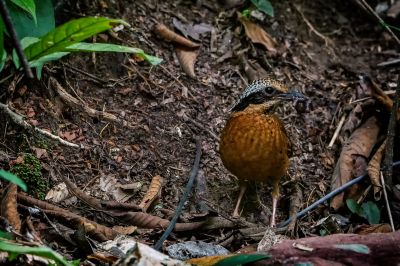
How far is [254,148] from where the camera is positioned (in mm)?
5859

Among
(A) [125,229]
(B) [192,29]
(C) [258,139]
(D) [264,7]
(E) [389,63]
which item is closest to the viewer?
(A) [125,229]

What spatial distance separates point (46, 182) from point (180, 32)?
2.83 m

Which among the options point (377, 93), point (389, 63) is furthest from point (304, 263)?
point (389, 63)

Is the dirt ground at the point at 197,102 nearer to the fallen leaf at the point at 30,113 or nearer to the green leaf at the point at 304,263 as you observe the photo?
the fallen leaf at the point at 30,113

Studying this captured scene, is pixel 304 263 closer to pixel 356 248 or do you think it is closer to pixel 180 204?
pixel 356 248

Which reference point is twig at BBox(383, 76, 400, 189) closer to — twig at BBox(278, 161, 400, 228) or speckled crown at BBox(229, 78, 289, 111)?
twig at BBox(278, 161, 400, 228)

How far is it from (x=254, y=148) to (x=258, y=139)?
93 mm

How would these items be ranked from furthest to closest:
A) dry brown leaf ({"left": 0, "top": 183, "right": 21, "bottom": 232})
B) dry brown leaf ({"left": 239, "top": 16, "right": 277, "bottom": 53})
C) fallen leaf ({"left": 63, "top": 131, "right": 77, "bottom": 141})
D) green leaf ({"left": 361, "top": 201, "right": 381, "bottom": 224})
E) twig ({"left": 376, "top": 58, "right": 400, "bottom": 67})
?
twig ({"left": 376, "top": 58, "right": 400, "bottom": 67}) < dry brown leaf ({"left": 239, "top": 16, "right": 277, "bottom": 53}) < green leaf ({"left": 361, "top": 201, "right": 381, "bottom": 224}) < fallen leaf ({"left": 63, "top": 131, "right": 77, "bottom": 141}) < dry brown leaf ({"left": 0, "top": 183, "right": 21, "bottom": 232})

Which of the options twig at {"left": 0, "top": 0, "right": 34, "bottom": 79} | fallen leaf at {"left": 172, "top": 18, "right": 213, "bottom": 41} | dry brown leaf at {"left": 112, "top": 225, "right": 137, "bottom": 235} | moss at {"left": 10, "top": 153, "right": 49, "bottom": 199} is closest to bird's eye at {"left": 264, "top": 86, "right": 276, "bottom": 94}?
fallen leaf at {"left": 172, "top": 18, "right": 213, "bottom": 41}

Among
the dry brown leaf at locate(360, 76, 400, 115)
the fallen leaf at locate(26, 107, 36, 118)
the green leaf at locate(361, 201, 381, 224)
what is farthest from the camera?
the dry brown leaf at locate(360, 76, 400, 115)

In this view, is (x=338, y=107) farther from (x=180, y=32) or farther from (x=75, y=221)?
(x=75, y=221)

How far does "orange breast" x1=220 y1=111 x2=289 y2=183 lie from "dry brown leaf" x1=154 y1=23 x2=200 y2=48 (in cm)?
143

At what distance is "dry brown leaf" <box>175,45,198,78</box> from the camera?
6.96m

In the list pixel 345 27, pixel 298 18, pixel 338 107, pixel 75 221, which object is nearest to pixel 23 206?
pixel 75 221
